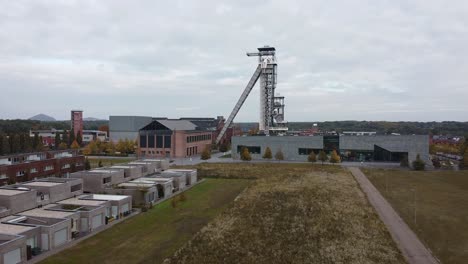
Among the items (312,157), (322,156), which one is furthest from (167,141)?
(322,156)

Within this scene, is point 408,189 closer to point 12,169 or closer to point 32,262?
point 32,262

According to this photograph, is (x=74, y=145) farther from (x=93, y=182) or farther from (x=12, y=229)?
(x=12, y=229)

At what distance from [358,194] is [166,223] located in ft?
79.2

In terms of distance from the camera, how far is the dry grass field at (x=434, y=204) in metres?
29.3

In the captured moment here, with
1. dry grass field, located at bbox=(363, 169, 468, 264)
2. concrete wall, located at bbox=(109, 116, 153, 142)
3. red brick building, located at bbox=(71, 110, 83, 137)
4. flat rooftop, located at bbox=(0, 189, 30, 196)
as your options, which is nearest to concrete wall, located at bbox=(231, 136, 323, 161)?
dry grass field, located at bbox=(363, 169, 468, 264)

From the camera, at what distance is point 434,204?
141 feet

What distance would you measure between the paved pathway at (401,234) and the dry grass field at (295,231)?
0.79 metres

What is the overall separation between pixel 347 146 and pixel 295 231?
187 feet

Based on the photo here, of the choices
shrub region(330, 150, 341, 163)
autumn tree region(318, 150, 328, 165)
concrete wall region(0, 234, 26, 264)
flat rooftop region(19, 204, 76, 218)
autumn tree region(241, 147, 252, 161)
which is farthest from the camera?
autumn tree region(241, 147, 252, 161)

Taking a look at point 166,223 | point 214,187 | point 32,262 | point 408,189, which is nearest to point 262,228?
point 166,223

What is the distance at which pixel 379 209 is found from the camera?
39.6m

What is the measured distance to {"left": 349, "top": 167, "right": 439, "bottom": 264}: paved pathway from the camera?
2608 cm

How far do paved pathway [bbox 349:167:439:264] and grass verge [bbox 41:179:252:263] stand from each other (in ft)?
53.6

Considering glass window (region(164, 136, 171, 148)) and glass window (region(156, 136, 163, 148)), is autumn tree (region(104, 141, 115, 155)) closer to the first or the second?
glass window (region(156, 136, 163, 148))
